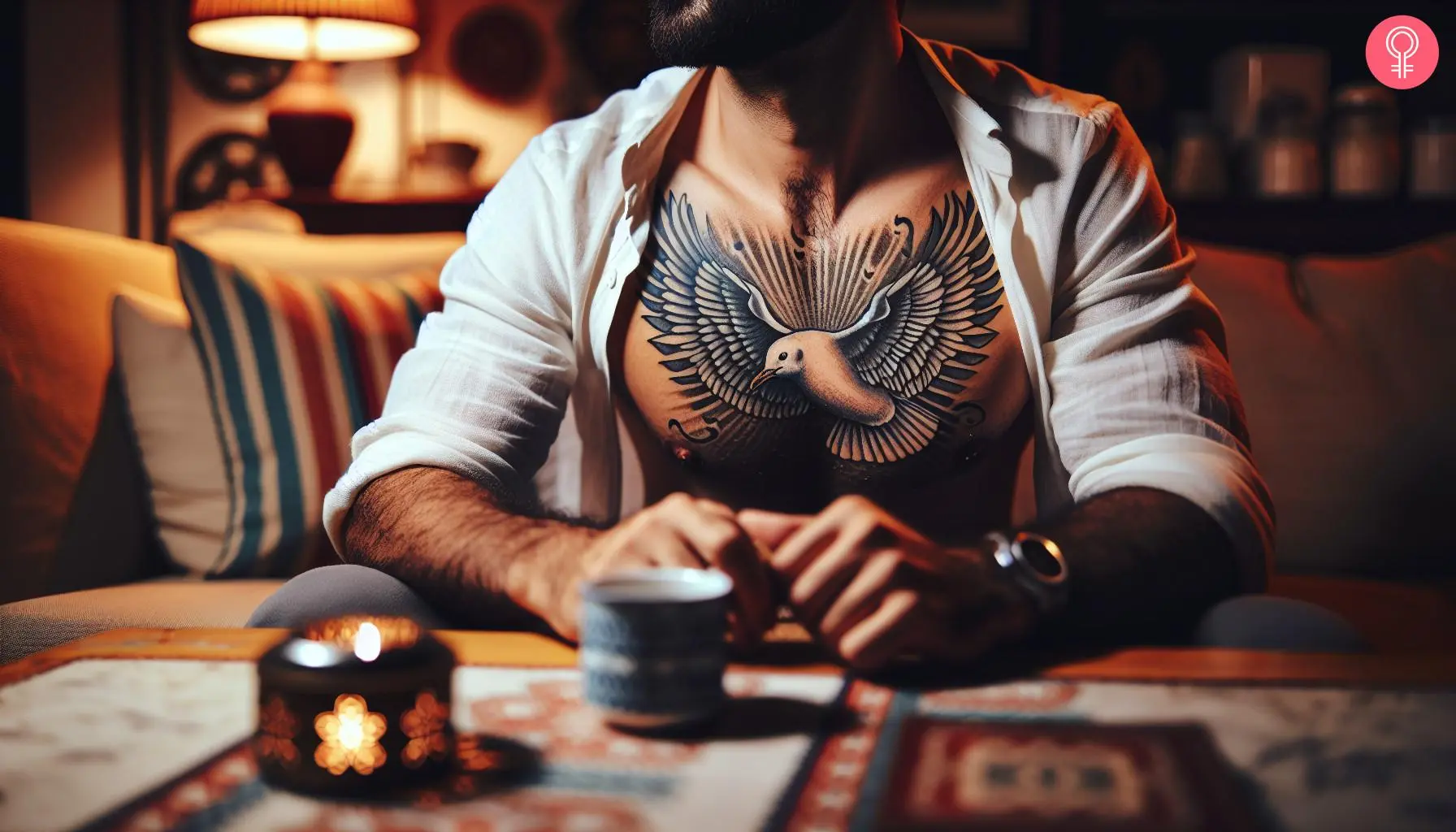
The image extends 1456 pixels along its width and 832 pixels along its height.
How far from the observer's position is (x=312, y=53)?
2.59 meters

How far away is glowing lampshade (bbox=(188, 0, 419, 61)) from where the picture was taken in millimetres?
2344

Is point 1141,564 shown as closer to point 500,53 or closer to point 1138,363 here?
point 1138,363

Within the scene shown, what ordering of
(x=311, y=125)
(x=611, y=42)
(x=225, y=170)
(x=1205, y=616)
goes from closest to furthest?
1. (x=1205, y=616)
2. (x=311, y=125)
3. (x=611, y=42)
4. (x=225, y=170)

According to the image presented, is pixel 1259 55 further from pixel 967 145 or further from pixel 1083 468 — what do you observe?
pixel 1083 468

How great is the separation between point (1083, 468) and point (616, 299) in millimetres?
516

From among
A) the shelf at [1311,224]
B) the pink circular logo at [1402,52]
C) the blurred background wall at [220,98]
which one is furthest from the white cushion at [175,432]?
the pink circular logo at [1402,52]

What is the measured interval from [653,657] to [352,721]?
15 centimetres

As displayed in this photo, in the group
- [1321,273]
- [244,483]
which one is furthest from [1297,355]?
[244,483]

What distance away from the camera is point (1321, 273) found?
6.04 feet

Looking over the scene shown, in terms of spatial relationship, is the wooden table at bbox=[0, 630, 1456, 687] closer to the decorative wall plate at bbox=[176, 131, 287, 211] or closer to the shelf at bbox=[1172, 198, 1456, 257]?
the shelf at bbox=[1172, 198, 1456, 257]

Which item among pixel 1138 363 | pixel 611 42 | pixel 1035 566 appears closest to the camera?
pixel 1035 566

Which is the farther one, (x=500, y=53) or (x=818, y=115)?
(x=500, y=53)

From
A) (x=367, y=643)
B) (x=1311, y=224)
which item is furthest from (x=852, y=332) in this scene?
(x=1311, y=224)

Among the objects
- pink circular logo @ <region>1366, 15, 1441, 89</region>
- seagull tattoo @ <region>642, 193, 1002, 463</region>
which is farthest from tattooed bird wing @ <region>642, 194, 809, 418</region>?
pink circular logo @ <region>1366, 15, 1441, 89</region>
